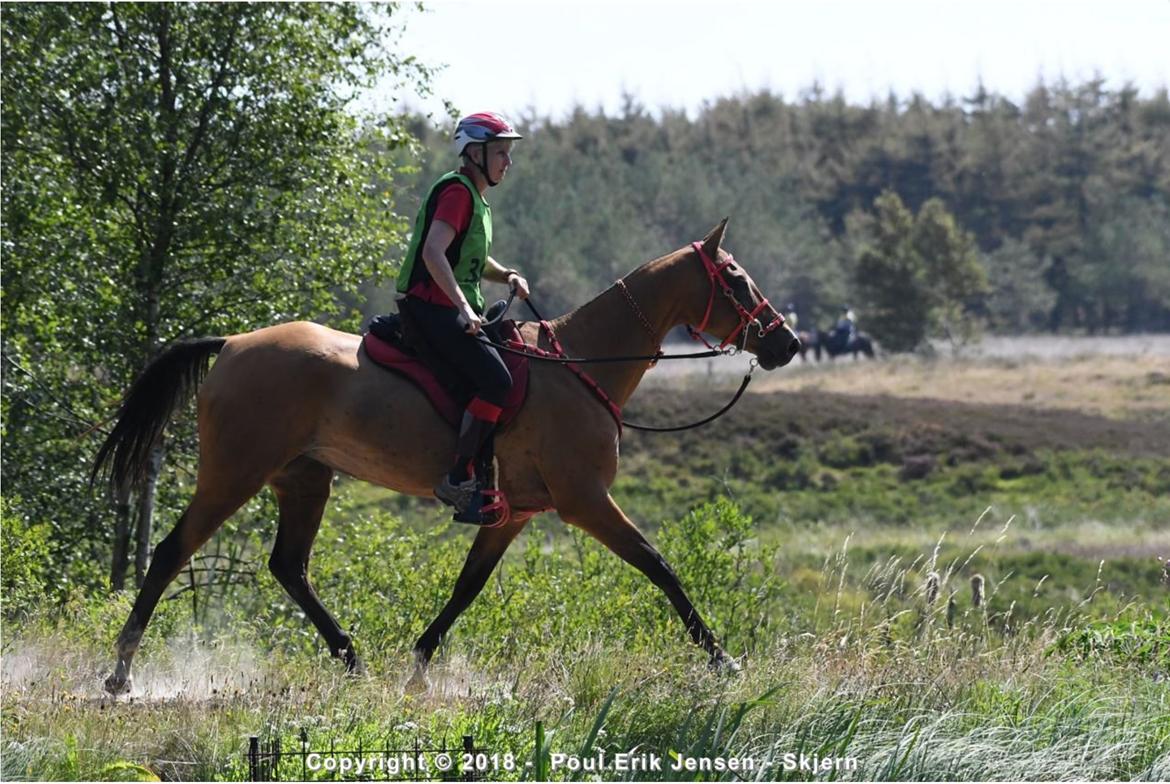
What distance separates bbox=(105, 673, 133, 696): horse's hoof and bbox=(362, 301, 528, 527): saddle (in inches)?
81.7

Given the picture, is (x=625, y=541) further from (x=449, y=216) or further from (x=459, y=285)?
(x=449, y=216)

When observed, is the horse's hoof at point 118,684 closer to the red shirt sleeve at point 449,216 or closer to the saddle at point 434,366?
the saddle at point 434,366

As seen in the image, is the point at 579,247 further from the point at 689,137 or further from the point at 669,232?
the point at 689,137

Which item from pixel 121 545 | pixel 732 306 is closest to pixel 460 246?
pixel 732 306

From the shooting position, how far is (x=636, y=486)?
43250 millimetres

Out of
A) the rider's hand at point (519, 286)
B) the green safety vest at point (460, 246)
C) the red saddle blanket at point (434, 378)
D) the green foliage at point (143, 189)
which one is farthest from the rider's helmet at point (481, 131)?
the green foliage at point (143, 189)

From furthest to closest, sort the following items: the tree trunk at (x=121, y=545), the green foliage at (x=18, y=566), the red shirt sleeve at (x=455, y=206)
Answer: the tree trunk at (x=121, y=545) → the green foliage at (x=18, y=566) → the red shirt sleeve at (x=455, y=206)

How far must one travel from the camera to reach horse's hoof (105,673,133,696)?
27.7 feet

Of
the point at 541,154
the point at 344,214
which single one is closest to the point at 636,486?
the point at 344,214

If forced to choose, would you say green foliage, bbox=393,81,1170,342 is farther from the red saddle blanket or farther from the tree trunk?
the red saddle blanket

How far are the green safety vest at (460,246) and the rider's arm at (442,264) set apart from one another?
18 centimetres

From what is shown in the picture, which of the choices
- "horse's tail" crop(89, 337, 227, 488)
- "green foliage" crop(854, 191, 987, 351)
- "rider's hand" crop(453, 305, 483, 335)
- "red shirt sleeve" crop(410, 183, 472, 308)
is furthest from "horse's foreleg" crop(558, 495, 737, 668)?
"green foliage" crop(854, 191, 987, 351)

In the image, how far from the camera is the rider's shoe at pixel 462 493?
8.59 m

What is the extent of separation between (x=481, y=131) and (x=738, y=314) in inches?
77.4
